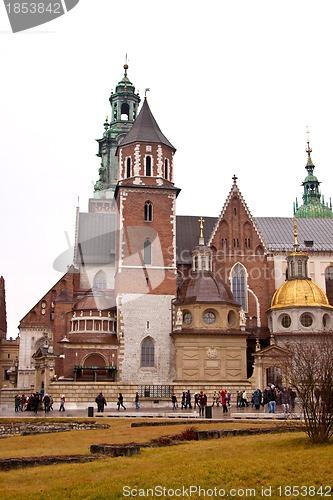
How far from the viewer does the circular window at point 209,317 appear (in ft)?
179

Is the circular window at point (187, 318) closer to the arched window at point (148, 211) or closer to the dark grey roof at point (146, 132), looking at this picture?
the arched window at point (148, 211)

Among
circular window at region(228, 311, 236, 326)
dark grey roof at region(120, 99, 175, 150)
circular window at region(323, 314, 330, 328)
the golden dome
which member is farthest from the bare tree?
dark grey roof at region(120, 99, 175, 150)

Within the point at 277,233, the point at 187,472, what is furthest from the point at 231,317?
the point at 187,472

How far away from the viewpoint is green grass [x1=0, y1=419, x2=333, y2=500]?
13312 mm

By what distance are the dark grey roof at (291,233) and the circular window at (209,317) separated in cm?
1225

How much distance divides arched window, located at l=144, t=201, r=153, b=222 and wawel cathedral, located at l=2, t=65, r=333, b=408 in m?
0.09

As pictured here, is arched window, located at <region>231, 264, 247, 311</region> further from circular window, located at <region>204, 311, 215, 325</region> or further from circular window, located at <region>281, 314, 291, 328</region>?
circular window, located at <region>204, 311, 215, 325</region>

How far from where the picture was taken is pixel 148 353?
53906mm

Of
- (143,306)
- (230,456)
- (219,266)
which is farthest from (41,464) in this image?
(219,266)

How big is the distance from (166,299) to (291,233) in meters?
18.8

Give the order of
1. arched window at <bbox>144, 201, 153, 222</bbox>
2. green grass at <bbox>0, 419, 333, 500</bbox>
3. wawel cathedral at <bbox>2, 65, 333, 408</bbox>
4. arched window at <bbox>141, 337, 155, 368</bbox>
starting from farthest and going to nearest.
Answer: arched window at <bbox>144, 201, 153, 222</bbox>
arched window at <bbox>141, 337, 155, 368</bbox>
wawel cathedral at <bbox>2, 65, 333, 408</bbox>
green grass at <bbox>0, 419, 333, 500</bbox>

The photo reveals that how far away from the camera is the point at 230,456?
651 inches

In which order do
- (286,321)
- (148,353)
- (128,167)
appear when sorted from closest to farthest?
(148,353), (286,321), (128,167)

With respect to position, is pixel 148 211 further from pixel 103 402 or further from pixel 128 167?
pixel 103 402
